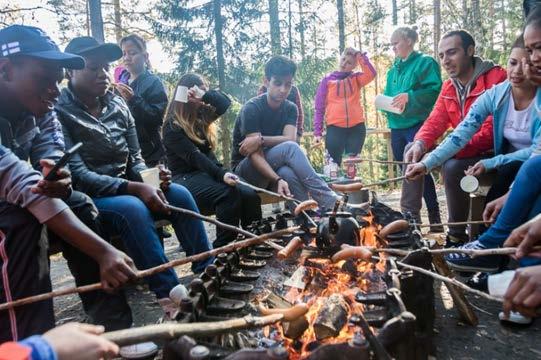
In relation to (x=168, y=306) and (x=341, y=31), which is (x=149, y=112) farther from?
(x=341, y=31)

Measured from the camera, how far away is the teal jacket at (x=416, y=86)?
5.52 metres

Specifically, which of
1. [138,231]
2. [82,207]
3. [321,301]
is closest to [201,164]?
[138,231]

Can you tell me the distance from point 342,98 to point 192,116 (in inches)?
141

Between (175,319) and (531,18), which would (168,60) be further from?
(175,319)

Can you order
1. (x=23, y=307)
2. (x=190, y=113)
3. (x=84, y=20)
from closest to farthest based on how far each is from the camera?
(x=23, y=307), (x=190, y=113), (x=84, y=20)

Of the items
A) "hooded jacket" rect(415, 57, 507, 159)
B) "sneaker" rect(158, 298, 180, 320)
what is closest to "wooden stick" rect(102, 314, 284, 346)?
"sneaker" rect(158, 298, 180, 320)

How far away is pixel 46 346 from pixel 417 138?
4.24m

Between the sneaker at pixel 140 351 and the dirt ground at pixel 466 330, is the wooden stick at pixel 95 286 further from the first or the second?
the dirt ground at pixel 466 330

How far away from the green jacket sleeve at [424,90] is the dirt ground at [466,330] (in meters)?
2.70

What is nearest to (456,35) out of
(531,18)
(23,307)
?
(531,18)

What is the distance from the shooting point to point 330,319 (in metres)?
1.94

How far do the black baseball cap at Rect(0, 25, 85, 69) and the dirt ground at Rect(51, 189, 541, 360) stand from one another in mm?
2030

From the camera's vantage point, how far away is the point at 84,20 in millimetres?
12906

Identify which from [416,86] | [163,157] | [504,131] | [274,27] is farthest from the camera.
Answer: [274,27]
